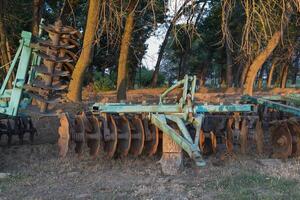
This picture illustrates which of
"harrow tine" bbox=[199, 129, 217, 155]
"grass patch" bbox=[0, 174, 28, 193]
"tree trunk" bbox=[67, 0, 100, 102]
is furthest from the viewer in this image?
"tree trunk" bbox=[67, 0, 100, 102]

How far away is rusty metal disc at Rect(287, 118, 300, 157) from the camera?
6.87 meters

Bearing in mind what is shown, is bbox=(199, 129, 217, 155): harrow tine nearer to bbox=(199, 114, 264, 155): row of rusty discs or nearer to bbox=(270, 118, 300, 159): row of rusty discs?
bbox=(199, 114, 264, 155): row of rusty discs

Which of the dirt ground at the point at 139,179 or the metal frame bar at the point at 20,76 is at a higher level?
the metal frame bar at the point at 20,76

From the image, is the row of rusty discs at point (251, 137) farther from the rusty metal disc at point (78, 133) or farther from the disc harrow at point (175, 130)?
the rusty metal disc at point (78, 133)

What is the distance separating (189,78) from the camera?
6129 millimetres

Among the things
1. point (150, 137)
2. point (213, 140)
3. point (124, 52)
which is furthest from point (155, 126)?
point (124, 52)

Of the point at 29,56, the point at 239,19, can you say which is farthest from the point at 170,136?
the point at 239,19

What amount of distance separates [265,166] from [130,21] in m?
7.42

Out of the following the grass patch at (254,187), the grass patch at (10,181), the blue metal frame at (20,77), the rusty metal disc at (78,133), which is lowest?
the grass patch at (254,187)

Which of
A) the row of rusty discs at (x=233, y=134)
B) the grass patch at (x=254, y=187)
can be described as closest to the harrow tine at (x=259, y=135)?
the row of rusty discs at (x=233, y=134)

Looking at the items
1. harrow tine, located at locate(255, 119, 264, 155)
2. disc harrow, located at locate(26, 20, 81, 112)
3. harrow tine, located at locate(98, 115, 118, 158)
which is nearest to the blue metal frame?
disc harrow, located at locate(26, 20, 81, 112)

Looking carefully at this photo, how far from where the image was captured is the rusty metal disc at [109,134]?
246 inches

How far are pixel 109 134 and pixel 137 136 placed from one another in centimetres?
41

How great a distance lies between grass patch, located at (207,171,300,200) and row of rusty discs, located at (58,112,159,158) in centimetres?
147
